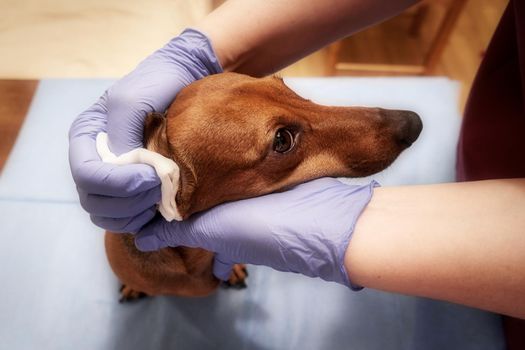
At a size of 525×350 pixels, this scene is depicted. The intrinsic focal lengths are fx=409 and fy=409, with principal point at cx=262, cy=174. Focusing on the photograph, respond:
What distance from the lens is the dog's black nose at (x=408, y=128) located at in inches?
49.9

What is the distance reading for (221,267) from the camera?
1.54 metres

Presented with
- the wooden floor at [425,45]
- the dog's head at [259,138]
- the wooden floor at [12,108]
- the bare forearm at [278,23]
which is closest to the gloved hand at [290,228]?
the dog's head at [259,138]

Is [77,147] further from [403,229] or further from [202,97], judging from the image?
[403,229]

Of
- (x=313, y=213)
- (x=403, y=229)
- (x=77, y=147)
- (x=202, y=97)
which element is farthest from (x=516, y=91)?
(x=77, y=147)

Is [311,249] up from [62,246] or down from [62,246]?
up

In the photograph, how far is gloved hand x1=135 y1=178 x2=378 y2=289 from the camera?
1097 mm

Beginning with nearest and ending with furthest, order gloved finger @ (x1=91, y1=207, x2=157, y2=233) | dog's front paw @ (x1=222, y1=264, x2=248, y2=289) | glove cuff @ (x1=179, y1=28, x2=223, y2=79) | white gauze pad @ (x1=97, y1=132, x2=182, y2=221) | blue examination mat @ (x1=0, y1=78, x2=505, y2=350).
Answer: white gauze pad @ (x1=97, y1=132, x2=182, y2=221), gloved finger @ (x1=91, y1=207, x2=157, y2=233), glove cuff @ (x1=179, y1=28, x2=223, y2=79), blue examination mat @ (x1=0, y1=78, x2=505, y2=350), dog's front paw @ (x1=222, y1=264, x2=248, y2=289)

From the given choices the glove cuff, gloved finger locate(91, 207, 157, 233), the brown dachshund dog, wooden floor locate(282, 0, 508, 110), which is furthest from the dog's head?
wooden floor locate(282, 0, 508, 110)

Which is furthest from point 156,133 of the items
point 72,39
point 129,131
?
point 72,39

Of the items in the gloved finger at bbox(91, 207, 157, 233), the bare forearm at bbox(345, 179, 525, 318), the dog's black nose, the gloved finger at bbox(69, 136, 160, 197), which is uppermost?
the dog's black nose

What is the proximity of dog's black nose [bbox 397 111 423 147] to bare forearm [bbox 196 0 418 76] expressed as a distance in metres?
0.46

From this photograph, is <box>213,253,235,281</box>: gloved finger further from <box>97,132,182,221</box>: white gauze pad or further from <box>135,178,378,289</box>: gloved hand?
<box>97,132,182,221</box>: white gauze pad

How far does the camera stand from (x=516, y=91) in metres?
1.59

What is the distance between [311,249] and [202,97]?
20.2 inches
